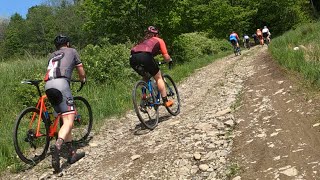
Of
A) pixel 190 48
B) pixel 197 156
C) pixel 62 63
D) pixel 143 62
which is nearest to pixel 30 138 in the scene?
pixel 62 63

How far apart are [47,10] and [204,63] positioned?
84.2 metres

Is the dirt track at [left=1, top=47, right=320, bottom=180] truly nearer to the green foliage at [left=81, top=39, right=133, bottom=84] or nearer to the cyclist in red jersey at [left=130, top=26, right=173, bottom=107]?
the cyclist in red jersey at [left=130, top=26, right=173, bottom=107]

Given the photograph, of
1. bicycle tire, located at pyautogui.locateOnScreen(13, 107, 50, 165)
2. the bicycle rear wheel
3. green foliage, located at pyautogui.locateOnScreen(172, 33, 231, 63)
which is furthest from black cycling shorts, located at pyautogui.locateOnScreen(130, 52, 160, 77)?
green foliage, located at pyautogui.locateOnScreen(172, 33, 231, 63)

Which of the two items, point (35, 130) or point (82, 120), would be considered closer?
point (35, 130)

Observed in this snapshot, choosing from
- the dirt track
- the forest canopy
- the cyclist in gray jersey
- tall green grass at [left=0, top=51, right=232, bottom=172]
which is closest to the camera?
the dirt track

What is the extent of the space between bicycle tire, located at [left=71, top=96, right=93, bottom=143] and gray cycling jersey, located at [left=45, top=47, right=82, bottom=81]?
870 mm

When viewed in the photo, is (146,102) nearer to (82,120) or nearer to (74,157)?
(82,120)

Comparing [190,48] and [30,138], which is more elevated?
[190,48]

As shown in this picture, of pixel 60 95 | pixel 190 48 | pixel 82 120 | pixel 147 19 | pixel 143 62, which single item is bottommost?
pixel 82 120

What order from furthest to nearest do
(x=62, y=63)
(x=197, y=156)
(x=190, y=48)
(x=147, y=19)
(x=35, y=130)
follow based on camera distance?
(x=190, y=48) < (x=147, y=19) < (x=35, y=130) < (x=62, y=63) < (x=197, y=156)

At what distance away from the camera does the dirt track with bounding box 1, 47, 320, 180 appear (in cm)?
433

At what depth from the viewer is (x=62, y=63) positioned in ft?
18.6

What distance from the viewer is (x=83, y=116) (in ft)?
25.0

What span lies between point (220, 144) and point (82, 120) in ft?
11.6
